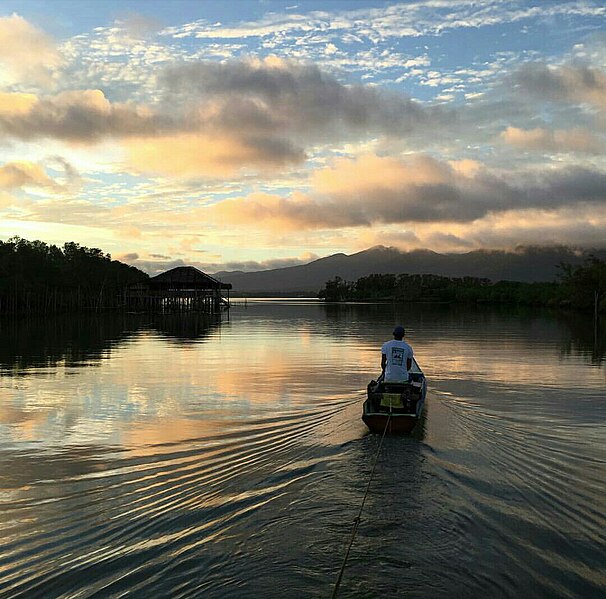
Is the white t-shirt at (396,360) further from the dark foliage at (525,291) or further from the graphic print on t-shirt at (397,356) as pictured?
the dark foliage at (525,291)

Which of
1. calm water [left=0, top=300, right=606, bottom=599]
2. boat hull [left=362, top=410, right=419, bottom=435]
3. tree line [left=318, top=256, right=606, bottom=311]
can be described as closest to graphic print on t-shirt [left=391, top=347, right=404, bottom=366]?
calm water [left=0, top=300, right=606, bottom=599]

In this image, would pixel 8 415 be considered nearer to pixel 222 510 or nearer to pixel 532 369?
pixel 222 510

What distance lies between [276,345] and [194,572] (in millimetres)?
28816

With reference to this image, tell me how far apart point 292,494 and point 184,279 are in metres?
81.1

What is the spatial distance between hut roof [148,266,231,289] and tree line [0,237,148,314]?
11.3 meters

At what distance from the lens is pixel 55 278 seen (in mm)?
88062

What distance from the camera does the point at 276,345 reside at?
3475cm

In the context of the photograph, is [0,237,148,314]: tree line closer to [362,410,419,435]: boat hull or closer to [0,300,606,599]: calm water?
[0,300,606,599]: calm water

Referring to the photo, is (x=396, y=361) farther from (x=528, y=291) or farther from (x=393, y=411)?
(x=528, y=291)

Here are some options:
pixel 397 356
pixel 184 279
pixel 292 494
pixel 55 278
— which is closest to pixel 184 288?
pixel 184 279

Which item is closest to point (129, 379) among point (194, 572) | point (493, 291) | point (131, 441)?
point (131, 441)

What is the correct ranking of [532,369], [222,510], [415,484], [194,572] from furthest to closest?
[532,369]
[415,484]
[222,510]
[194,572]

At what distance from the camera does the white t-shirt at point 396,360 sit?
44.0 feet

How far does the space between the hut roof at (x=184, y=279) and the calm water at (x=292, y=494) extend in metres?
68.1
